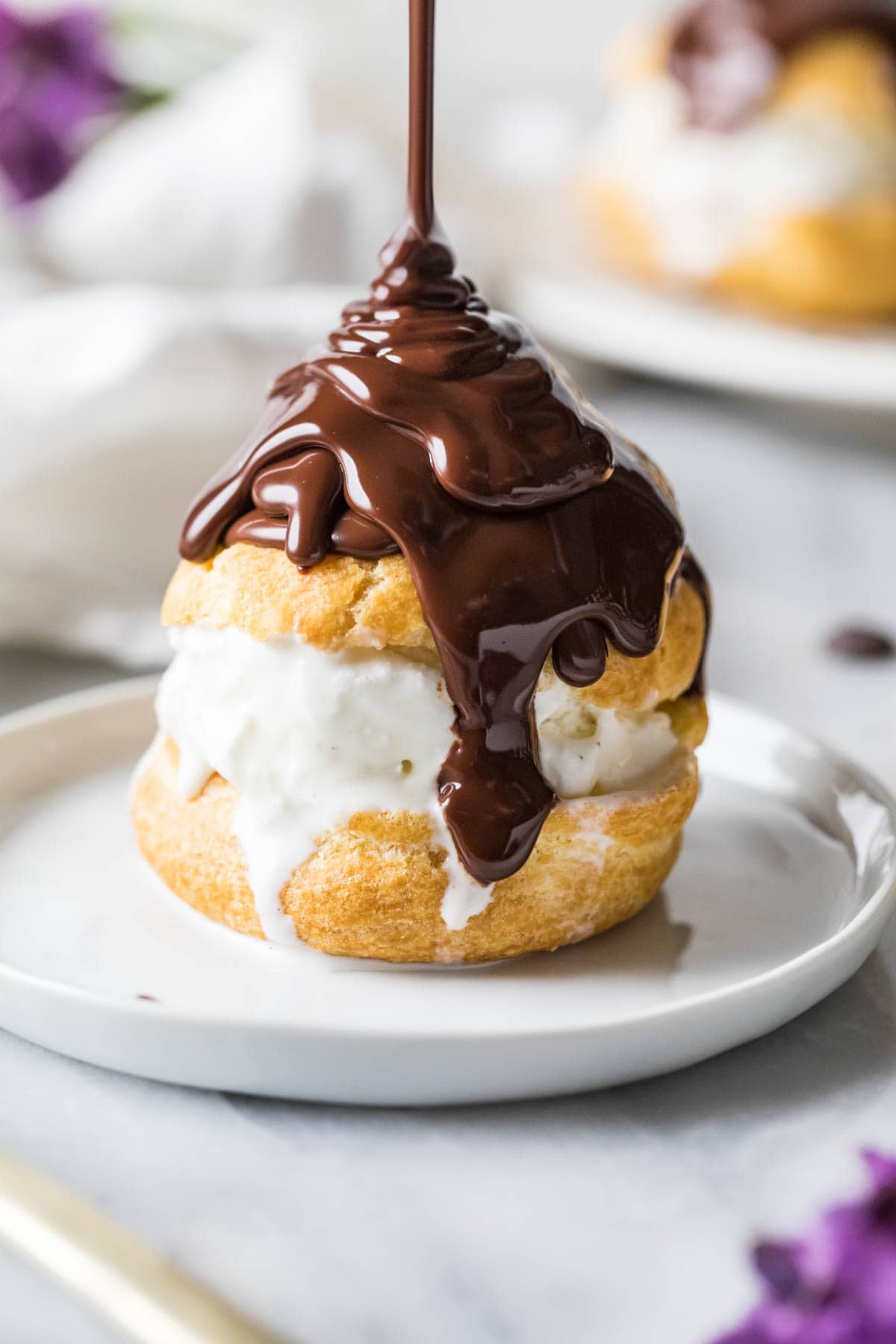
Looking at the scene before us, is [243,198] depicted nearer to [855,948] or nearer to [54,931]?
[54,931]

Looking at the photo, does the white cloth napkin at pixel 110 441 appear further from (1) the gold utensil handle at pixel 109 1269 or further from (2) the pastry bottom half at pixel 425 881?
(1) the gold utensil handle at pixel 109 1269

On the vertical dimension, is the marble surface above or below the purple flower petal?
below

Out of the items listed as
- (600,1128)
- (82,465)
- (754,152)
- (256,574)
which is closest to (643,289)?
(754,152)

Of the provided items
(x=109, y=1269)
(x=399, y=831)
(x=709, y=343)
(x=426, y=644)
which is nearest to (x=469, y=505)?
(x=426, y=644)

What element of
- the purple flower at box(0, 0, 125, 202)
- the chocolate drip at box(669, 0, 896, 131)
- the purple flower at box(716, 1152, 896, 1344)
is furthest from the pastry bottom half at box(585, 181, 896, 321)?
the purple flower at box(716, 1152, 896, 1344)

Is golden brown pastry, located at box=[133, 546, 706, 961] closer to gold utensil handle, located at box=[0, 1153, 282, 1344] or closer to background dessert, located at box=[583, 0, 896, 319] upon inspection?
gold utensil handle, located at box=[0, 1153, 282, 1344]

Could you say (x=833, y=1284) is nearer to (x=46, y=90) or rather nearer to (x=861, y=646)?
(x=861, y=646)
